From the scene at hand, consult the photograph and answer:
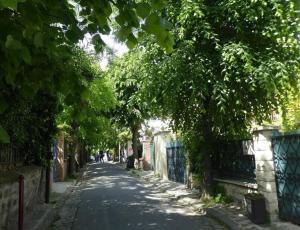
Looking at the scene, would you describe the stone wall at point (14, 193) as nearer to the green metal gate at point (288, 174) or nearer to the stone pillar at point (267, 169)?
the stone pillar at point (267, 169)

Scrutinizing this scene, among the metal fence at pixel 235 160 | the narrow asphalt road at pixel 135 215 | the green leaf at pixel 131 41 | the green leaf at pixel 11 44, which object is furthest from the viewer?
the metal fence at pixel 235 160

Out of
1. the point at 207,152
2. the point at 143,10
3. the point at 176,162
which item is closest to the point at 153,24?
the point at 143,10

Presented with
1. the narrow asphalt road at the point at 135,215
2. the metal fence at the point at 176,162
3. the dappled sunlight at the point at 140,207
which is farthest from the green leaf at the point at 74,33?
the metal fence at the point at 176,162

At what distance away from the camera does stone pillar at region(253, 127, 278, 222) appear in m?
9.94

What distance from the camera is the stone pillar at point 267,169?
32.6ft

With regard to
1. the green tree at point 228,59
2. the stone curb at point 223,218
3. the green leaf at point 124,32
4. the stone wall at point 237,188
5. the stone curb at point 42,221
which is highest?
the green tree at point 228,59

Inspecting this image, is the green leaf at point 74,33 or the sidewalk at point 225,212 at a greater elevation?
the green leaf at point 74,33

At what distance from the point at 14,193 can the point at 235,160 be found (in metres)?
7.04

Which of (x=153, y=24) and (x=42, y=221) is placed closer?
(x=153, y=24)

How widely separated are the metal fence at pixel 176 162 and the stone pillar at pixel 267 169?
369 inches

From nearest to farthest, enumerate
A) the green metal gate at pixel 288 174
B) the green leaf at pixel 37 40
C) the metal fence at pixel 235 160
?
the green leaf at pixel 37 40 < the green metal gate at pixel 288 174 < the metal fence at pixel 235 160

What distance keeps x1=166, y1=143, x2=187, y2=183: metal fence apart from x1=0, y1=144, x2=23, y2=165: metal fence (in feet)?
28.6

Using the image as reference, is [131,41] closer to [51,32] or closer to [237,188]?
[51,32]

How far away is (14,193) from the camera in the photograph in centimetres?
974
